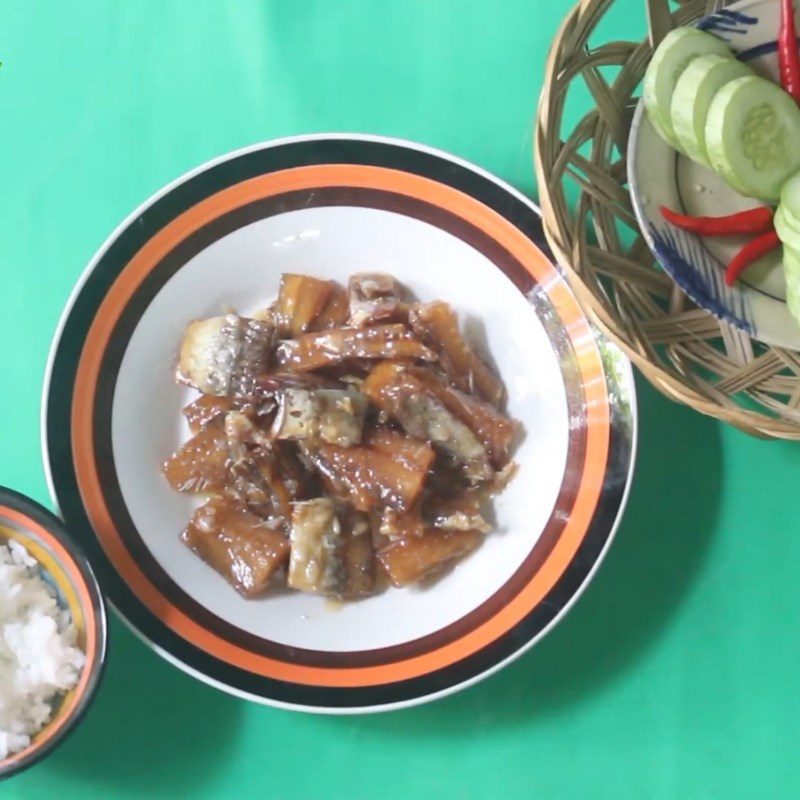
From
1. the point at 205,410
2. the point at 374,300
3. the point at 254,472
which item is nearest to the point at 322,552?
the point at 254,472

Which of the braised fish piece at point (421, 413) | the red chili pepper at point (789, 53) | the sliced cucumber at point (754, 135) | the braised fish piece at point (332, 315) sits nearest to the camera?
the sliced cucumber at point (754, 135)

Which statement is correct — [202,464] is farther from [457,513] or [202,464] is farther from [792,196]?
[792,196]

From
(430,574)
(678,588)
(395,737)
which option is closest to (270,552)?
(430,574)

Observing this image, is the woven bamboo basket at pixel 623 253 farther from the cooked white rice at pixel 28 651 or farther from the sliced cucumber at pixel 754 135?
the cooked white rice at pixel 28 651

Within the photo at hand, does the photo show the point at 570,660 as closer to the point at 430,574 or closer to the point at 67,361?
the point at 430,574

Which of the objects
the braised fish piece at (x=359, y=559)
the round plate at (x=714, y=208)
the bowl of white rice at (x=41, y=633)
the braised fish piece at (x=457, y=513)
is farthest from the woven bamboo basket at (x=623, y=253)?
the bowl of white rice at (x=41, y=633)

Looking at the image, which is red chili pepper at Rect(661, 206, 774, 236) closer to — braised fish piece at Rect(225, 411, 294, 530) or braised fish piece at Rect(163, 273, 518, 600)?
braised fish piece at Rect(163, 273, 518, 600)
